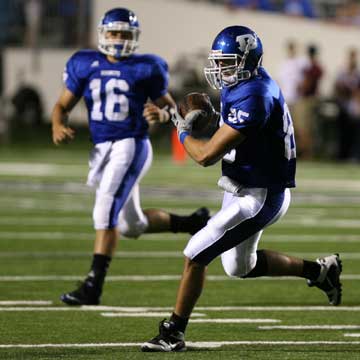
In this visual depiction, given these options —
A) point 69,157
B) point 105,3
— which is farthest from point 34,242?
point 105,3

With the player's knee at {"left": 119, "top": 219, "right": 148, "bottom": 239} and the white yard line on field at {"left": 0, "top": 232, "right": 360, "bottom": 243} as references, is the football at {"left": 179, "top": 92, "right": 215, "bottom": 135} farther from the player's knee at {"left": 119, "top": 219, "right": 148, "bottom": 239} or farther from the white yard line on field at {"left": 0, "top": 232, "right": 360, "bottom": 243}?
the white yard line on field at {"left": 0, "top": 232, "right": 360, "bottom": 243}

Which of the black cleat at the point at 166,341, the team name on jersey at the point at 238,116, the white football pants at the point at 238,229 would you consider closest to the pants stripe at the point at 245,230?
the white football pants at the point at 238,229

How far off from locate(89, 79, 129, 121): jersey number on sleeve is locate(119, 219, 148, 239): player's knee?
0.58 metres

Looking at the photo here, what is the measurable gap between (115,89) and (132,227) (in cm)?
76

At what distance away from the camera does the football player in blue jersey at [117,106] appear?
7.02 m

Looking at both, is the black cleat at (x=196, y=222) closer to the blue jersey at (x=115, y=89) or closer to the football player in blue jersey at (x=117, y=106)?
the football player in blue jersey at (x=117, y=106)

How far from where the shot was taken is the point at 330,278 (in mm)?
6098

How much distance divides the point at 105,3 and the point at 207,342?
19.4 metres

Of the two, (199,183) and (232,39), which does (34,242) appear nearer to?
(232,39)

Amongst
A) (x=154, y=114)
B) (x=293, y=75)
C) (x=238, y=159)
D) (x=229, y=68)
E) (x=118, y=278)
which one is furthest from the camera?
(x=293, y=75)

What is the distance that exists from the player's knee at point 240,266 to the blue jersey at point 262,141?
1.12ft

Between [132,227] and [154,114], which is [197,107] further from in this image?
[132,227]

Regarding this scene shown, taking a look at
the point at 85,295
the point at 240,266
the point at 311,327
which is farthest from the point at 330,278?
the point at 85,295

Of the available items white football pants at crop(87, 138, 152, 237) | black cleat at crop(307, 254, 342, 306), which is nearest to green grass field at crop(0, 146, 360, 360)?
black cleat at crop(307, 254, 342, 306)
